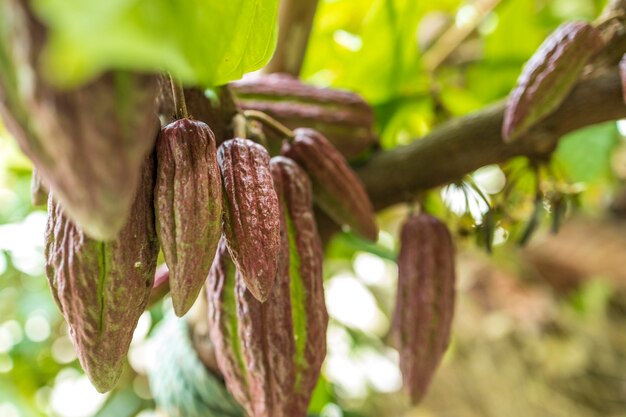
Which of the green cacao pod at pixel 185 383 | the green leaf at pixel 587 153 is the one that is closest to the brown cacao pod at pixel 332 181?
the green cacao pod at pixel 185 383

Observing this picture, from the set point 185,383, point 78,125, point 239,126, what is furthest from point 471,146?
point 78,125

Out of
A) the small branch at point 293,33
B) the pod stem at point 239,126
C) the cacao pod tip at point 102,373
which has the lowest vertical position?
the cacao pod tip at point 102,373

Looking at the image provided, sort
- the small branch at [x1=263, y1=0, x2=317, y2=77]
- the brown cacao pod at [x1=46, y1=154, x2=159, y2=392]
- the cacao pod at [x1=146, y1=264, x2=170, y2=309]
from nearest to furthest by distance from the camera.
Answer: the brown cacao pod at [x1=46, y1=154, x2=159, y2=392] → the cacao pod at [x1=146, y1=264, x2=170, y2=309] → the small branch at [x1=263, y1=0, x2=317, y2=77]

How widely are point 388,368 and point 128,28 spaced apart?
1454mm

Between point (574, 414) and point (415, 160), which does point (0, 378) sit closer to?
point (415, 160)

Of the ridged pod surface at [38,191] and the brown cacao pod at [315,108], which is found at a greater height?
the brown cacao pod at [315,108]

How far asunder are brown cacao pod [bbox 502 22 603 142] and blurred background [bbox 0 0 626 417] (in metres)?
0.14

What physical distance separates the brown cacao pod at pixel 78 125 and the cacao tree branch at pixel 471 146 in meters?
0.47

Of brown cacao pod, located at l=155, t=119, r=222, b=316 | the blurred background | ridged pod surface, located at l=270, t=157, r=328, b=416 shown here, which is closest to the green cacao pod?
the blurred background

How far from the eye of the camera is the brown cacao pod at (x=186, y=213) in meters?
0.38

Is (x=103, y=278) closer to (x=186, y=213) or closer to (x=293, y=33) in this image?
(x=186, y=213)

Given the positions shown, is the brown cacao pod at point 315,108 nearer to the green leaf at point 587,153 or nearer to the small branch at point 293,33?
the small branch at point 293,33

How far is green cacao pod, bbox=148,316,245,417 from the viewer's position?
685 mm

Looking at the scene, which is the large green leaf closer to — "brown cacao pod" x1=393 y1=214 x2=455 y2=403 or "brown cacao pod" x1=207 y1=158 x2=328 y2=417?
"brown cacao pod" x1=207 y1=158 x2=328 y2=417
